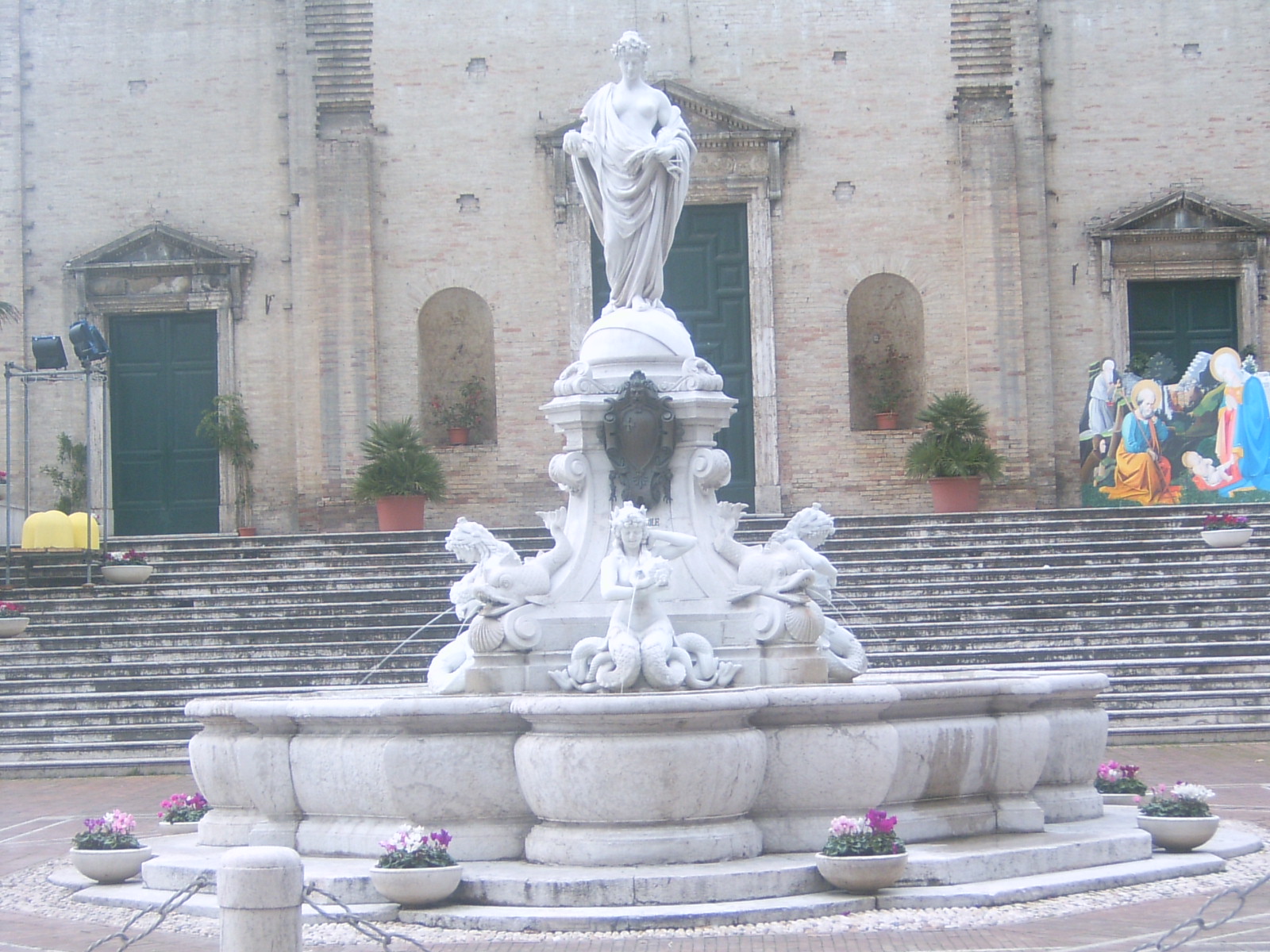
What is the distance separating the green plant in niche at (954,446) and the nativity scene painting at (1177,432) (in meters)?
1.47

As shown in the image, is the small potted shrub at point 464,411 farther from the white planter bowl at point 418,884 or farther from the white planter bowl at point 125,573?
the white planter bowl at point 418,884

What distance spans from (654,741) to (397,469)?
654 inches

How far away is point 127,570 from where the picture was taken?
2120cm

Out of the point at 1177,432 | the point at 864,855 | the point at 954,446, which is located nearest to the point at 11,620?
the point at 954,446

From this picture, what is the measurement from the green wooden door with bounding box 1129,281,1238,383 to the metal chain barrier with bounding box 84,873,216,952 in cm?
2003

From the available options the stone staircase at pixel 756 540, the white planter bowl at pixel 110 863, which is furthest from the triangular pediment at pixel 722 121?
the white planter bowl at pixel 110 863

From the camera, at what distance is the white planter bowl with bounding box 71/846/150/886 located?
9852 millimetres

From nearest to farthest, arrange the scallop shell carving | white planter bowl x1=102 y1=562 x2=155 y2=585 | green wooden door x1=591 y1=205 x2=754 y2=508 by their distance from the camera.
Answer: the scallop shell carving → white planter bowl x1=102 y1=562 x2=155 y2=585 → green wooden door x1=591 y1=205 x2=754 y2=508

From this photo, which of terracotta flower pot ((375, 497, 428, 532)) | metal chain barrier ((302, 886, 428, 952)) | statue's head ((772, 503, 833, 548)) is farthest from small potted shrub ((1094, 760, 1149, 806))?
terracotta flower pot ((375, 497, 428, 532))

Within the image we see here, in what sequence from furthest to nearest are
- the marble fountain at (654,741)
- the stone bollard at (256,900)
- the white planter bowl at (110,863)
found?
the white planter bowl at (110,863), the marble fountain at (654,741), the stone bollard at (256,900)

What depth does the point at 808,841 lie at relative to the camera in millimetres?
9242

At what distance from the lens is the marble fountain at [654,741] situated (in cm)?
877

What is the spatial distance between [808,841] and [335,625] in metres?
10.9

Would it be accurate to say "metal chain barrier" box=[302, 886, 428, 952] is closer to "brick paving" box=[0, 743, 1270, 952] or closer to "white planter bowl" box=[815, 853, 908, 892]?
Result: "brick paving" box=[0, 743, 1270, 952]
